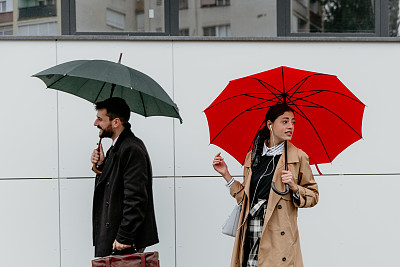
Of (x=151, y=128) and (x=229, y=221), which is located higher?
(x=151, y=128)

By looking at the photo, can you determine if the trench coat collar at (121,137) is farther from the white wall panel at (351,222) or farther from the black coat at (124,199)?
the white wall panel at (351,222)

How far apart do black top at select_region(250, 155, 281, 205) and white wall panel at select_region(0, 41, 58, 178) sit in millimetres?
2156

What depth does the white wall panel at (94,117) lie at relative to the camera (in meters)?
5.84

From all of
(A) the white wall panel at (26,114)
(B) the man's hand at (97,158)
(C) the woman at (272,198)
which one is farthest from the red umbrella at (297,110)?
(A) the white wall panel at (26,114)

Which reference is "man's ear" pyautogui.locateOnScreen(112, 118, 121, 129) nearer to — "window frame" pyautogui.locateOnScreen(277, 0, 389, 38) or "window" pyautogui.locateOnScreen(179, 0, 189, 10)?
"window" pyautogui.locateOnScreen(179, 0, 189, 10)

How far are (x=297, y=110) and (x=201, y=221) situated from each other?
1817mm

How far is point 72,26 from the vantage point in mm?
6051

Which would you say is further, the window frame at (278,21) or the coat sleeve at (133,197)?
the window frame at (278,21)

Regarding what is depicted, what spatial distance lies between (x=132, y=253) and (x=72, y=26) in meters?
2.50

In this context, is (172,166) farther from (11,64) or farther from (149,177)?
(11,64)

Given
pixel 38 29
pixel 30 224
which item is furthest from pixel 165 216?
pixel 38 29

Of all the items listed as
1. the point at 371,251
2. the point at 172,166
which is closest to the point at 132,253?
the point at 172,166

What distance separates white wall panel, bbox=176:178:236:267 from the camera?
5.92 meters

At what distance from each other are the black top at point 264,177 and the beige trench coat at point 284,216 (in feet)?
0.13
